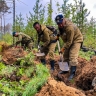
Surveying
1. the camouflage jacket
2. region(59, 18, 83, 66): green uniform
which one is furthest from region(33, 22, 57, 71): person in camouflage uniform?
the camouflage jacket

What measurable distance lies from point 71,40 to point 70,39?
4cm

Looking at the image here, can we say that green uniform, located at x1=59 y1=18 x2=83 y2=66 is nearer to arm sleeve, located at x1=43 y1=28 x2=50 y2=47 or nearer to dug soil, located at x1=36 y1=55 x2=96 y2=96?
dug soil, located at x1=36 y1=55 x2=96 y2=96

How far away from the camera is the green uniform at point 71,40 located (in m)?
7.23

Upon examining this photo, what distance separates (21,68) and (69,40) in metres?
1.56

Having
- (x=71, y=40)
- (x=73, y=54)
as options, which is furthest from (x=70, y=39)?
(x=73, y=54)

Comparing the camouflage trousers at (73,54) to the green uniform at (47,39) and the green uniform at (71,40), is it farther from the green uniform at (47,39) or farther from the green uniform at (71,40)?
the green uniform at (47,39)

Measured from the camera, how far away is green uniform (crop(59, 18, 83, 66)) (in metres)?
7.23

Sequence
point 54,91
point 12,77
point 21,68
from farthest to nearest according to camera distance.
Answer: point 21,68
point 12,77
point 54,91

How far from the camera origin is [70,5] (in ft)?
62.8

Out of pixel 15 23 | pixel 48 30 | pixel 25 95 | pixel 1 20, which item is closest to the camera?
pixel 25 95

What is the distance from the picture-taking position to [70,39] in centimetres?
725

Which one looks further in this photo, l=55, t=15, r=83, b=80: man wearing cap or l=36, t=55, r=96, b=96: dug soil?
l=55, t=15, r=83, b=80: man wearing cap

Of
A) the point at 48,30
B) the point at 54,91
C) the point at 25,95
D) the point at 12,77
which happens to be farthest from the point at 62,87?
the point at 48,30

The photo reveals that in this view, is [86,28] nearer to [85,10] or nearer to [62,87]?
[85,10]
